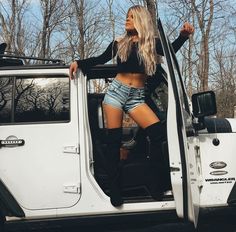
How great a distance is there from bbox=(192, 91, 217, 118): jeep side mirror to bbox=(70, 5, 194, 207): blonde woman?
363 mm

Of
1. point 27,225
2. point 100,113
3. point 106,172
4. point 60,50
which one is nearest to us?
→ point 27,225

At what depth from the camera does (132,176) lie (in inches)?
166

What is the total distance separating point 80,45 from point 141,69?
16668 millimetres

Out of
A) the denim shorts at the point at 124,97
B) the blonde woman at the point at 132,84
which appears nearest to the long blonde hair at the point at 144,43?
the blonde woman at the point at 132,84

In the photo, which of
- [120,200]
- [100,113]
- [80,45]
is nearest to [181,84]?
[100,113]

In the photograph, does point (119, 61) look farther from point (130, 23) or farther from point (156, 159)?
point (156, 159)

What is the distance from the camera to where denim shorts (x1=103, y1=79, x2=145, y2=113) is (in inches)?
163

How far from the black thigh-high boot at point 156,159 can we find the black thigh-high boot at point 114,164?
0.29 m

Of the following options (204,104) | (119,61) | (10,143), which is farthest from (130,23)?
(10,143)

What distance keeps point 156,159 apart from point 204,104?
660 millimetres

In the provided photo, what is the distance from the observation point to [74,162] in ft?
13.2

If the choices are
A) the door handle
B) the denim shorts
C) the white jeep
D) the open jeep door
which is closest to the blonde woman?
the denim shorts

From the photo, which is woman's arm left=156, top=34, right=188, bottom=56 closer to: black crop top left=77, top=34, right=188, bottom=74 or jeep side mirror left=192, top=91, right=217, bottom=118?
black crop top left=77, top=34, right=188, bottom=74

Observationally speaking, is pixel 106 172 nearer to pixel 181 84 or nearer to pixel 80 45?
pixel 181 84
